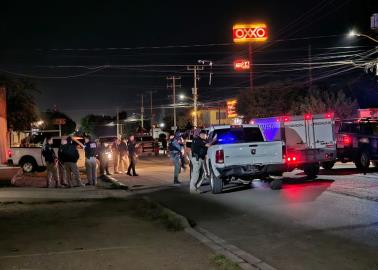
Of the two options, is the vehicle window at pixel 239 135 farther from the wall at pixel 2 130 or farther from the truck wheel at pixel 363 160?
the wall at pixel 2 130

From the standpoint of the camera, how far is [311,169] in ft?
61.7

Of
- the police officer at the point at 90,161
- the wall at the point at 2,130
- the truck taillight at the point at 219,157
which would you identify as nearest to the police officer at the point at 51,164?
the police officer at the point at 90,161

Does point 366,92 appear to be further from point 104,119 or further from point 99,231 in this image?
point 104,119

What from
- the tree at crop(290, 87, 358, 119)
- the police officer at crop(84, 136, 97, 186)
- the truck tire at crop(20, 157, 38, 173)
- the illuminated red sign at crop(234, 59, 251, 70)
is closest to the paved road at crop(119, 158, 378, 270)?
the police officer at crop(84, 136, 97, 186)

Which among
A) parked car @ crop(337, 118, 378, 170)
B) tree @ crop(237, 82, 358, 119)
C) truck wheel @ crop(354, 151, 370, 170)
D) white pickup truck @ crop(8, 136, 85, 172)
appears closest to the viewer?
parked car @ crop(337, 118, 378, 170)

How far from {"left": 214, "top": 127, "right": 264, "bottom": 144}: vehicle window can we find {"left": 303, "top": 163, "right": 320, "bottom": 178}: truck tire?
7.71 feet

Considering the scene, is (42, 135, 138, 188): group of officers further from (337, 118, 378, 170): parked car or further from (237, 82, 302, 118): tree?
(237, 82, 302, 118): tree

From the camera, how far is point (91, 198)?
1595 centimetres

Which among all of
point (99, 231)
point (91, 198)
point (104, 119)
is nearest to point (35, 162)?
point (91, 198)

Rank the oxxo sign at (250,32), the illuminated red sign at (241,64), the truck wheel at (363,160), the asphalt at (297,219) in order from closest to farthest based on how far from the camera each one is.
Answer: the asphalt at (297,219)
the truck wheel at (363,160)
the illuminated red sign at (241,64)
the oxxo sign at (250,32)

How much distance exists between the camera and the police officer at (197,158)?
1662 centimetres

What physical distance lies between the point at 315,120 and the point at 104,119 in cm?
13335

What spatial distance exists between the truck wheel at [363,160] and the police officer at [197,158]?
25.3 ft

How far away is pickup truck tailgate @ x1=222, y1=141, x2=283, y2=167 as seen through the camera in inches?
617
